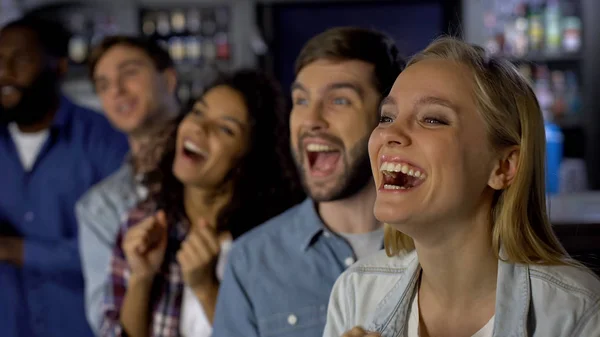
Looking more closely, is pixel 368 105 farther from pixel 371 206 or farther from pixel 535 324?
pixel 535 324

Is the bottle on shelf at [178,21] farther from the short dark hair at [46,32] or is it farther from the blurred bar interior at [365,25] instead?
the short dark hair at [46,32]

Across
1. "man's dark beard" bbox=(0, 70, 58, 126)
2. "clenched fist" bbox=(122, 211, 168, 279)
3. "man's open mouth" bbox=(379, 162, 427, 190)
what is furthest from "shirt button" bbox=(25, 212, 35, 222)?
"man's open mouth" bbox=(379, 162, 427, 190)

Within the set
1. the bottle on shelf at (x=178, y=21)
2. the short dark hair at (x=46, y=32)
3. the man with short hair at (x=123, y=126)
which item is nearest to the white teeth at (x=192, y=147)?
the man with short hair at (x=123, y=126)

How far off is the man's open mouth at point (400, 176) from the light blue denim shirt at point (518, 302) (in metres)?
0.16

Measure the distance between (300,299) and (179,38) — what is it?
4.22 metres

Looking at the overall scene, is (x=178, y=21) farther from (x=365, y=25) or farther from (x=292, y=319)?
(x=292, y=319)

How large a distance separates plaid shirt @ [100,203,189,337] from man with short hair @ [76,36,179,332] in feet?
0.25

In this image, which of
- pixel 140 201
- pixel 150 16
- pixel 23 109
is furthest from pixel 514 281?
pixel 150 16

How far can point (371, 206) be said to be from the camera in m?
1.62

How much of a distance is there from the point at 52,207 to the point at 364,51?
161 centimetres

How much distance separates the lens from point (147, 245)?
1944mm

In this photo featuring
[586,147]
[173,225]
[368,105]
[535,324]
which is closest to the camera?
[535,324]

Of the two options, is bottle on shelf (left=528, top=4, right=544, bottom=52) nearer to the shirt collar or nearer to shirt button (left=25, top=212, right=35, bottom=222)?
shirt button (left=25, top=212, right=35, bottom=222)

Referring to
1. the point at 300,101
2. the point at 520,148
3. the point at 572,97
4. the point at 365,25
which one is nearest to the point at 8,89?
the point at 300,101
